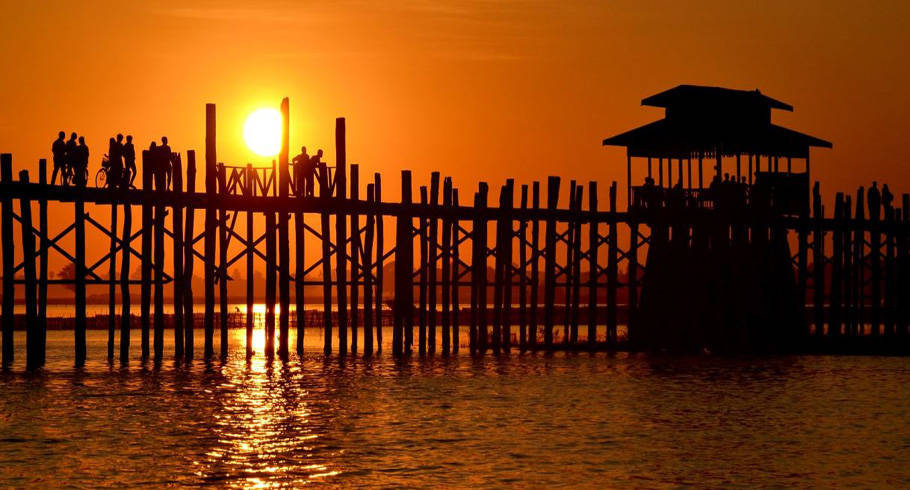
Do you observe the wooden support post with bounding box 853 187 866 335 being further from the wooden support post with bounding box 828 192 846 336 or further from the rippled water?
the rippled water

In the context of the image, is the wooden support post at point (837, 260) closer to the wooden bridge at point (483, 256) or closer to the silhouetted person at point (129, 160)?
the wooden bridge at point (483, 256)

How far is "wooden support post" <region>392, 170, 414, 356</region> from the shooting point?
106ft

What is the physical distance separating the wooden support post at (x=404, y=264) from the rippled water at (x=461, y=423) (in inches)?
39.2

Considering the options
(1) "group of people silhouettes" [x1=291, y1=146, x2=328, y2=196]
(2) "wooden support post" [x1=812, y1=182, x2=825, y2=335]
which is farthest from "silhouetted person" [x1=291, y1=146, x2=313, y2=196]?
(2) "wooden support post" [x1=812, y1=182, x2=825, y2=335]

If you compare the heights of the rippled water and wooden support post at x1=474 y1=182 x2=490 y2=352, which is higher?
wooden support post at x1=474 y1=182 x2=490 y2=352

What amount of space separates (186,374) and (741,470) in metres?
15.8

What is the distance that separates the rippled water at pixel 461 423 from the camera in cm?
1834

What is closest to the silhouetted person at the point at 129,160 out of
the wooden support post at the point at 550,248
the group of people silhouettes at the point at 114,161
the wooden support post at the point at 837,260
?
the group of people silhouettes at the point at 114,161

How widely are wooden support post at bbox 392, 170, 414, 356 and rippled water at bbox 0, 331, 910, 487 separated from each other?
39.2 inches

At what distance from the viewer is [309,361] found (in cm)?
3556

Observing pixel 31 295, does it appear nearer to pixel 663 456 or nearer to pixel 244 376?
pixel 244 376

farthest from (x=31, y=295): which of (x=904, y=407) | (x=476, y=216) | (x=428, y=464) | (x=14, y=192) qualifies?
(x=904, y=407)

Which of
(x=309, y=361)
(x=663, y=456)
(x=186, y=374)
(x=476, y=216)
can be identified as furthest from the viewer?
(x=309, y=361)

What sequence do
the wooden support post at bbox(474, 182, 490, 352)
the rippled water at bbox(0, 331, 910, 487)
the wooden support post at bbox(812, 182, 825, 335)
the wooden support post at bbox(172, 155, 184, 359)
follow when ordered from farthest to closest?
1. the wooden support post at bbox(812, 182, 825, 335)
2. the wooden support post at bbox(474, 182, 490, 352)
3. the wooden support post at bbox(172, 155, 184, 359)
4. the rippled water at bbox(0, 331, 910, 487)
